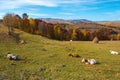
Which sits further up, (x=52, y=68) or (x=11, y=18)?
(x=11, y=18)

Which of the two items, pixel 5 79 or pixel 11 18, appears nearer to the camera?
pixel 5 79

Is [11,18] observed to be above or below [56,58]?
above

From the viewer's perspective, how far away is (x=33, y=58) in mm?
36875

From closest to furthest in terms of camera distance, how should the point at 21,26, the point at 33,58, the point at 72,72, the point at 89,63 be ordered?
the point at 72,72 → the point at 89,63 → the point at 33,58 → the point at 21,26

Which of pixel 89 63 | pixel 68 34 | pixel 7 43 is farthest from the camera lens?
pixel 68 34

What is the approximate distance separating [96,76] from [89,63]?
6693 mm

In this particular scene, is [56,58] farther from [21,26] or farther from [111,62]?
[21,26]

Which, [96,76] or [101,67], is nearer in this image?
[96,76]

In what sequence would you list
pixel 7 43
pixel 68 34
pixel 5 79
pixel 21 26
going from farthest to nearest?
pixel 68 34
pixel 21 26
pixel 7 43
pixel 5 79

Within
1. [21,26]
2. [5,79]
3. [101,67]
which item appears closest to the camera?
[5,79]

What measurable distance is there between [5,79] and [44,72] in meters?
5.03

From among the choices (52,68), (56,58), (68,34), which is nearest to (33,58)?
(56,58)

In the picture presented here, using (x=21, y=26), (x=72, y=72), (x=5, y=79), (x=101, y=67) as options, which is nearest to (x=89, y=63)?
(x=101, y=67)

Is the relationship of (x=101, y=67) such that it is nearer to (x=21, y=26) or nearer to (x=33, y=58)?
(x=33, y=58)
